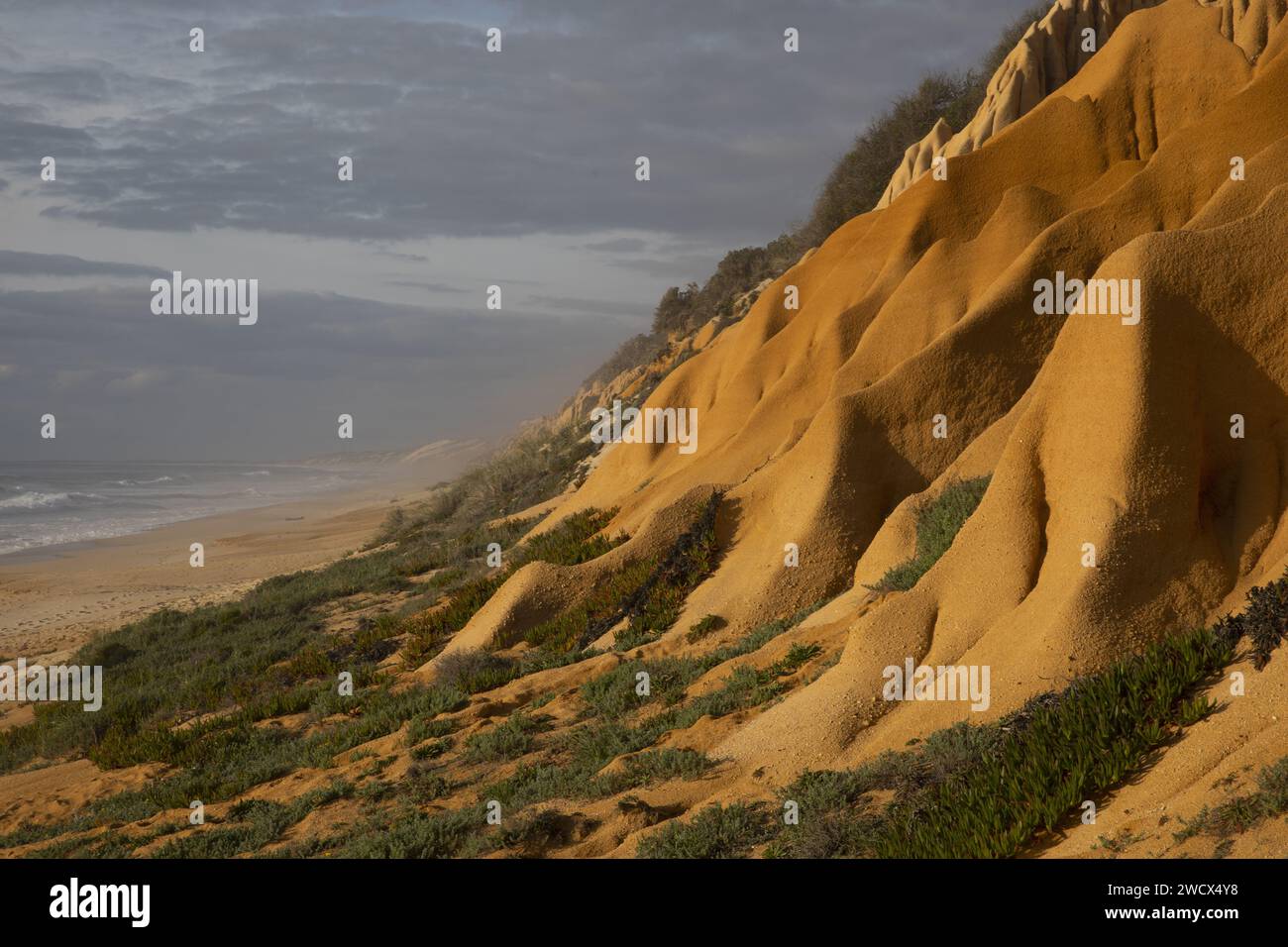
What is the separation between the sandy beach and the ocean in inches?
135

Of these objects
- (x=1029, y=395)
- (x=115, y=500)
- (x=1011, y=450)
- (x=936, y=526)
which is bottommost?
(x=936, y=526)

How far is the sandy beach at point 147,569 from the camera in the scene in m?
26.8

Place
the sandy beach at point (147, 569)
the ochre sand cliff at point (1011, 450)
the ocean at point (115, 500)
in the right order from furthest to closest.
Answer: the ocean at point (115, 500) < the sandy beach at point (147, 569) < the ochre sand cliff at point (1011, 450)

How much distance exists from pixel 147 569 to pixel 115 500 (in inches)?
1439

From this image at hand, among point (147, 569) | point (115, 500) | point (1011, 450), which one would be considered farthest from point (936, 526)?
point (115, 500)

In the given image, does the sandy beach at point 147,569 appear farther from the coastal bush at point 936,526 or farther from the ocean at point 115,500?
the coastal bush at point 936,526

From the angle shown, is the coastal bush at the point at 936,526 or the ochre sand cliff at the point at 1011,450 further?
the coastal bush at the point at 936,526

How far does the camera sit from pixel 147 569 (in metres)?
36.4

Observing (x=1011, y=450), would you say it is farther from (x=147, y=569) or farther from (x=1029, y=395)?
(x=147, y=569)

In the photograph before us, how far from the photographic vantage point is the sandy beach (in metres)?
26.8

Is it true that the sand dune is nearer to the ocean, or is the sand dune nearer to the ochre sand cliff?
the ochre sand cliff

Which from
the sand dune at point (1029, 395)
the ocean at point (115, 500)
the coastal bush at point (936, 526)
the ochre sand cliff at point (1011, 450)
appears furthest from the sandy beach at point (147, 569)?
the coastal bush at point (936, 526)

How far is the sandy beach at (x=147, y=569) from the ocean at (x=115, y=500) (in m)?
3.42
